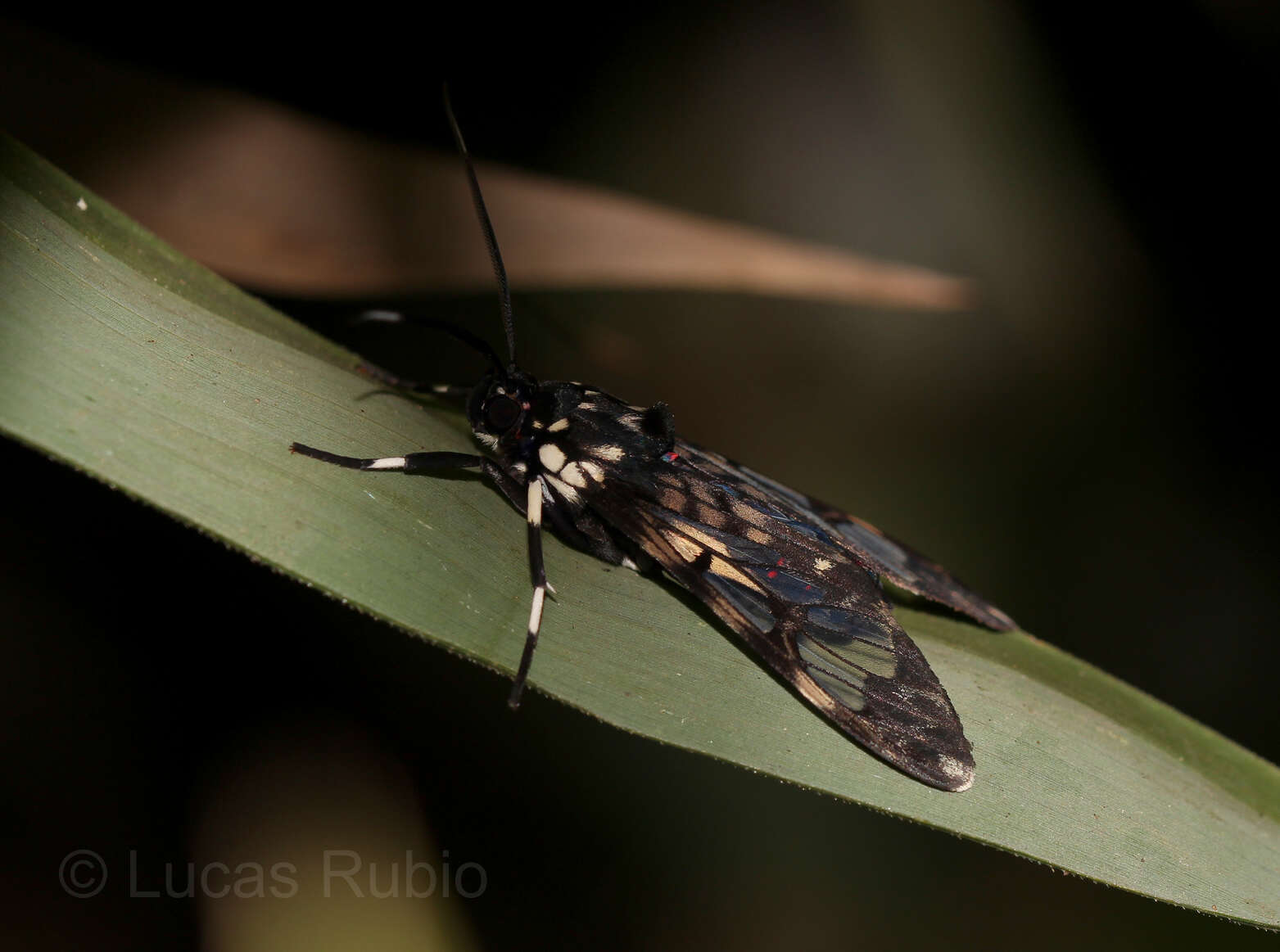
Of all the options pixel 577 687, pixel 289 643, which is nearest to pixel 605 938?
pixel 289 643

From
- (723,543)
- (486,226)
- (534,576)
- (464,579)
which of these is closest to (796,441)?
(723,543)

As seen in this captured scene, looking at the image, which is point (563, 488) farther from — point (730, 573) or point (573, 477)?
point (730, 573)

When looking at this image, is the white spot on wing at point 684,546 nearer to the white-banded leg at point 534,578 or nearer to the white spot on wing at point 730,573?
the white spot on wing at point 730,573

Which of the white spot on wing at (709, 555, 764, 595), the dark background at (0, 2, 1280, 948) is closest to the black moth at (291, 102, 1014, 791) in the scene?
the white spot on wing at (709, 555, 764, 595)

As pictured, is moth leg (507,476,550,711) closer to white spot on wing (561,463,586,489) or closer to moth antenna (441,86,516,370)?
white spot on wing (561,463,586,489)

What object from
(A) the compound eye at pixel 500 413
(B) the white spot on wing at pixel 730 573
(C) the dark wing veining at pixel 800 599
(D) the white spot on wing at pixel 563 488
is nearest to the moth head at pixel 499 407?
(A) the compound eye at pixel 500 413
